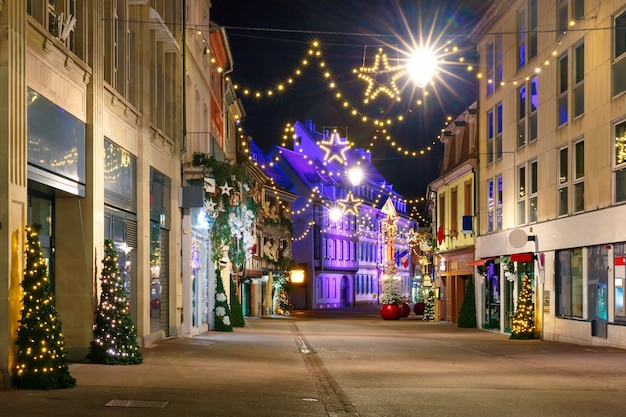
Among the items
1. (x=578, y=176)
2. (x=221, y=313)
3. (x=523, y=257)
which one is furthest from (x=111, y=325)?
(x=221, y=313)

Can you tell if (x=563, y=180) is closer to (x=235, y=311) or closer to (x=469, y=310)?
(x=469, y=310)

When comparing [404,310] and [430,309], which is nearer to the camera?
[430,309]

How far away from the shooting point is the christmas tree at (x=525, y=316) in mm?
26812

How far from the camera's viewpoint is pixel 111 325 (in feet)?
52.0

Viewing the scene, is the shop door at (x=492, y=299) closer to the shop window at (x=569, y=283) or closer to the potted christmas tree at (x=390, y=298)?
the shop window at (x=569, y=283)

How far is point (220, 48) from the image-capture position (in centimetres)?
3606

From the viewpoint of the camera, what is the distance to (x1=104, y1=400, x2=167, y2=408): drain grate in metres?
10.8

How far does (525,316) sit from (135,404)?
18.0m

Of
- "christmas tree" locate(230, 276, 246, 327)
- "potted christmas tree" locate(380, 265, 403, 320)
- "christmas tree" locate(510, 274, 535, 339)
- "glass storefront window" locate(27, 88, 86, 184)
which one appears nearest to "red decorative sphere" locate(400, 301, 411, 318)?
"potted christmas tree" locate(380, 265, 403, 320)

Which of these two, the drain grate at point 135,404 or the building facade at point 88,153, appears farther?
the building facade at point 88,153

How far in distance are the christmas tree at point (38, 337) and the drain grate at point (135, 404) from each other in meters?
1.33

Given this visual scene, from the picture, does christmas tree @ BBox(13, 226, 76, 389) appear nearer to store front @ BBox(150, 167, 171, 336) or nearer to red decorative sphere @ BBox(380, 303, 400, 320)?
store front @ BBox(150, 167, 171, 336)

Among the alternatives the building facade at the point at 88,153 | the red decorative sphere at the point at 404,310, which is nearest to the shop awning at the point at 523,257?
the building facade at the point at 88,153

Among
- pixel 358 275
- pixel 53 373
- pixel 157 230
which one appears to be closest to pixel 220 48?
pixel 157 230
